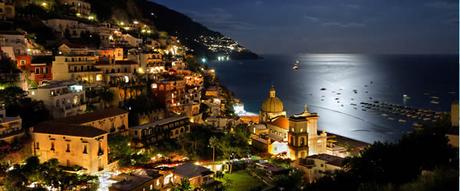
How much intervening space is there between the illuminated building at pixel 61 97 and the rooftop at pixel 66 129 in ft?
8.46

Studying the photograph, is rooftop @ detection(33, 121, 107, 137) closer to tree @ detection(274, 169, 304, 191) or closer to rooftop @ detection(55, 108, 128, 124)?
rooftop @ detection(55, 108, 128, 124)

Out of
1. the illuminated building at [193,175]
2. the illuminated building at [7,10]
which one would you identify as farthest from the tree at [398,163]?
the illuminated building at [7,10]

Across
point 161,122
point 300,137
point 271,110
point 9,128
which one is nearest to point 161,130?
point 161,122

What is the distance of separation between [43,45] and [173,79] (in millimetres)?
9506

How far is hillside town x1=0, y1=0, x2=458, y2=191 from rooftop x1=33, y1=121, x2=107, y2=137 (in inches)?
1.8

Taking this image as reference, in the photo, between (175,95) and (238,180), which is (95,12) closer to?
(175,95)

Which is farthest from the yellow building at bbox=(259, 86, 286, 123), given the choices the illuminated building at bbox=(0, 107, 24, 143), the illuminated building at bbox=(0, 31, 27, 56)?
the illuminated building at bbox=(0, 107, 24, 143)

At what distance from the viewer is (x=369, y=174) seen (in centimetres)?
1529

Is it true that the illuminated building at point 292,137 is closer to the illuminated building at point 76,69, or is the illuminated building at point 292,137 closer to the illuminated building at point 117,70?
the illuminated building at point 117,70

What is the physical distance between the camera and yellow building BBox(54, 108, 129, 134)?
20.9m

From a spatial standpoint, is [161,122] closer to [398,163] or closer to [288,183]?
[288,183]

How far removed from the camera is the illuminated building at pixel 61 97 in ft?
74.0

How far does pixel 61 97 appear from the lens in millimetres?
23016

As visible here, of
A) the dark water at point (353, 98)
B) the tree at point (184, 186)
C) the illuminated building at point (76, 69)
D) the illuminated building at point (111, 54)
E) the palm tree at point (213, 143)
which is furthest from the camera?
the dark water at point (353, 98)
